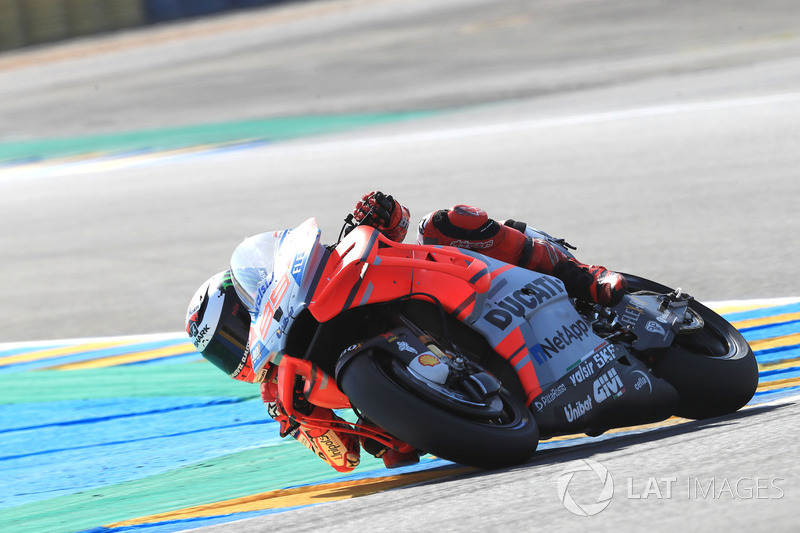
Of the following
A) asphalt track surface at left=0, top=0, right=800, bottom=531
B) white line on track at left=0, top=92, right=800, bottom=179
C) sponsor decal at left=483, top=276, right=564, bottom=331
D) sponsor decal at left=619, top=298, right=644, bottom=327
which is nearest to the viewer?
asphalt track surface at left=0, top=0, right=800, bottom=531

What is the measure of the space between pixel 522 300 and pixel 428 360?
673 mm

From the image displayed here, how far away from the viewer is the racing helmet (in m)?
4.06

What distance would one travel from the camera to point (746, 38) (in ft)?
54.2

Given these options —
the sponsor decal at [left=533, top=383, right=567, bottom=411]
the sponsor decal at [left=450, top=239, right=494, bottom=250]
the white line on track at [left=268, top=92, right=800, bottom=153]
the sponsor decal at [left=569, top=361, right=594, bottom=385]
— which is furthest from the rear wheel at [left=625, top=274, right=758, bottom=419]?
the white line on track at [left=268, top=92, right=800, bottom=153]

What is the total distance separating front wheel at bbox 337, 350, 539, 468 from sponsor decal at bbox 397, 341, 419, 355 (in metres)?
0.05

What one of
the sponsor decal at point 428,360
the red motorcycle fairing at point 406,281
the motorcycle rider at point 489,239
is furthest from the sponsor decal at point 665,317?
the sponsor decal at point 428,360

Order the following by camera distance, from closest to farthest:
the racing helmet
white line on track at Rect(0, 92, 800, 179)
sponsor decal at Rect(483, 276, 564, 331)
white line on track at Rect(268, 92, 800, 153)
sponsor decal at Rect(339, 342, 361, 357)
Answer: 1. sponsor decal at Rect(339, 342, 361, 357)
2. sponsor decal at Rect(483, 276, 564, 331)
3. the racing helmet
4. white line on track at Rect(268, 92, 800, 153)
5. white line on track at Rect(0, 92, 800, 179)

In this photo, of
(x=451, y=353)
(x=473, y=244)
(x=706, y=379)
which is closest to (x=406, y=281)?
(x=451, y=353)

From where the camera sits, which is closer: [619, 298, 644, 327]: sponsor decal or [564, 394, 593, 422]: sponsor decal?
[564, 394, 593, 422]: sponsor decal

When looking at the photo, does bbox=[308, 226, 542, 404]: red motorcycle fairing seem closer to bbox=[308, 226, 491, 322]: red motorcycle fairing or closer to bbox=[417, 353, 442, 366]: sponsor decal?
bbox=[308, 226, 491, 322]: red motorcycle fairing

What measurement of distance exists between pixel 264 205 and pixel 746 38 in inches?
392

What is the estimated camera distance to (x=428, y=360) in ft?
11.5

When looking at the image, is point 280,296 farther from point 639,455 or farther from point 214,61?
point 214,61

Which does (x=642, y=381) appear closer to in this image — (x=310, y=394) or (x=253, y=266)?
(x=310, y=394)
